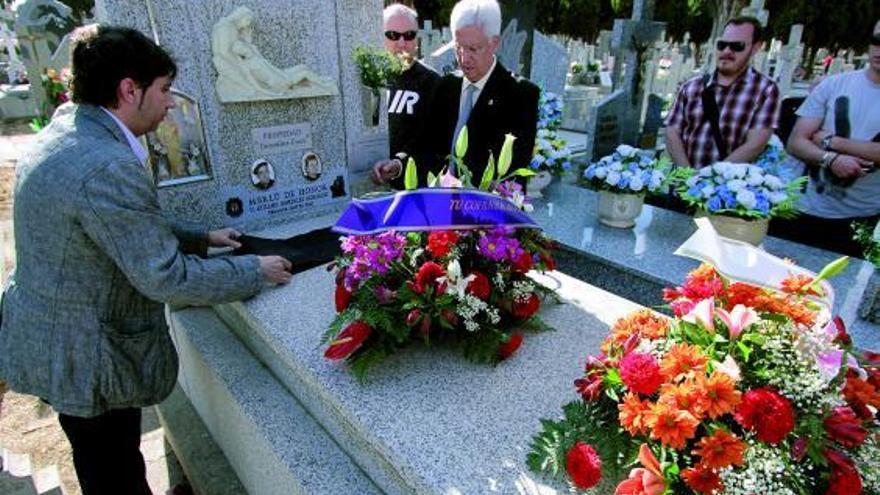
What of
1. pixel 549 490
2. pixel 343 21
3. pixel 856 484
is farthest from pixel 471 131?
pixel 856 484

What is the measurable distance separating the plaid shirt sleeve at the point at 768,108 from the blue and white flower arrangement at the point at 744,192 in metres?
0.50

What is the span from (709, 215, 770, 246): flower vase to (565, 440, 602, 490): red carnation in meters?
2.34

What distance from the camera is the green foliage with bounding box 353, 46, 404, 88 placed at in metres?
3.21

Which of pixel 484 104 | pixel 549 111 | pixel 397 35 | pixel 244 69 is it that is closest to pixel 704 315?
pixel 484 104

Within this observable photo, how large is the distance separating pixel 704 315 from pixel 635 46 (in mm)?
5820

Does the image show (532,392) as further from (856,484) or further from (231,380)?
(231,380)

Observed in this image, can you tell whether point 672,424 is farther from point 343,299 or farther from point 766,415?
point 343,299

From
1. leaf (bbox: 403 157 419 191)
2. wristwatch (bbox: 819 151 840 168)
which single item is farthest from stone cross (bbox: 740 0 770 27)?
leaf (bbox: 403 157 419 191)

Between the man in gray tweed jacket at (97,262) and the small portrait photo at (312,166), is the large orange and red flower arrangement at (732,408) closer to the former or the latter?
the man in gray tweed jacket at (97,262)

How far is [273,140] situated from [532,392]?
2.22 m

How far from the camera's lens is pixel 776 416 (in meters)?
1.01

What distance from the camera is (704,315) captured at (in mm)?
1226

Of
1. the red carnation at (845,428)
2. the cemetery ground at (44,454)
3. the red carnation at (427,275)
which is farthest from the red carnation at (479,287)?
the cemetery ground at (44,454)

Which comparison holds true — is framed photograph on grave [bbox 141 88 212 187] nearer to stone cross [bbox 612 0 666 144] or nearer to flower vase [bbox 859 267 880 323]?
flower vase [bbox 859 267 880 323]
